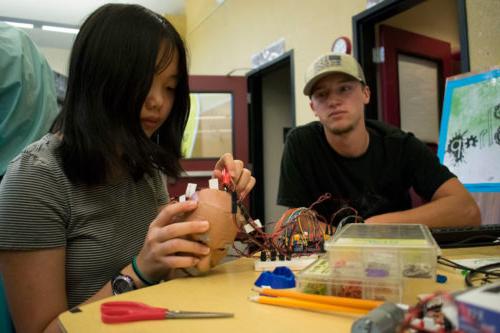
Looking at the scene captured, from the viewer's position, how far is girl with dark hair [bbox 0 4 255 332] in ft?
2.01

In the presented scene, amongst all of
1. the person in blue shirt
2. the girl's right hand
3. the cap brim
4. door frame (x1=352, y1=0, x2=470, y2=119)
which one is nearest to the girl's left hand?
the girl's right hand

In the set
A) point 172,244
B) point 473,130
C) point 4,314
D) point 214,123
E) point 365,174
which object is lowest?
point 4,314

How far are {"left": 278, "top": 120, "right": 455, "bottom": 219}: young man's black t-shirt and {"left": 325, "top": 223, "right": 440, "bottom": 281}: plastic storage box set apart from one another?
3.21 ft

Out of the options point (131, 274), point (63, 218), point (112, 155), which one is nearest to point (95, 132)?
point (112, 155)

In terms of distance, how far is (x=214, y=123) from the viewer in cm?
387

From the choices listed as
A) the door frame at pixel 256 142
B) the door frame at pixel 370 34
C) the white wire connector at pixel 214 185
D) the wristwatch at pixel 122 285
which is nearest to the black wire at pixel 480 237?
the white wire connector at pixel 214 185

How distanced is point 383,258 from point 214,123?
11.5 feet

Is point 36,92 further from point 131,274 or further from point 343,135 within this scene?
point 343,135

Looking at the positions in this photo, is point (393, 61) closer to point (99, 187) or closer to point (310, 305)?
point (99, 187)

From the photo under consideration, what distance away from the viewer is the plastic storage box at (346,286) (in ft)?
1.43

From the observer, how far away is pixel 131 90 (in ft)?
2.41

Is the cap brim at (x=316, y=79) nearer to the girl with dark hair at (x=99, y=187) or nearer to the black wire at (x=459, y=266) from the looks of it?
the girl with dark hair at (x=99, y=187)

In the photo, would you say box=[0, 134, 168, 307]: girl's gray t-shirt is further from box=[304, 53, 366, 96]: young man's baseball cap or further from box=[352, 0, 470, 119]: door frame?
box=[352, 0, 470, 119]: door frame

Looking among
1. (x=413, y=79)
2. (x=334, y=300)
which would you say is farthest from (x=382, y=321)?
(x=413, y=79)
